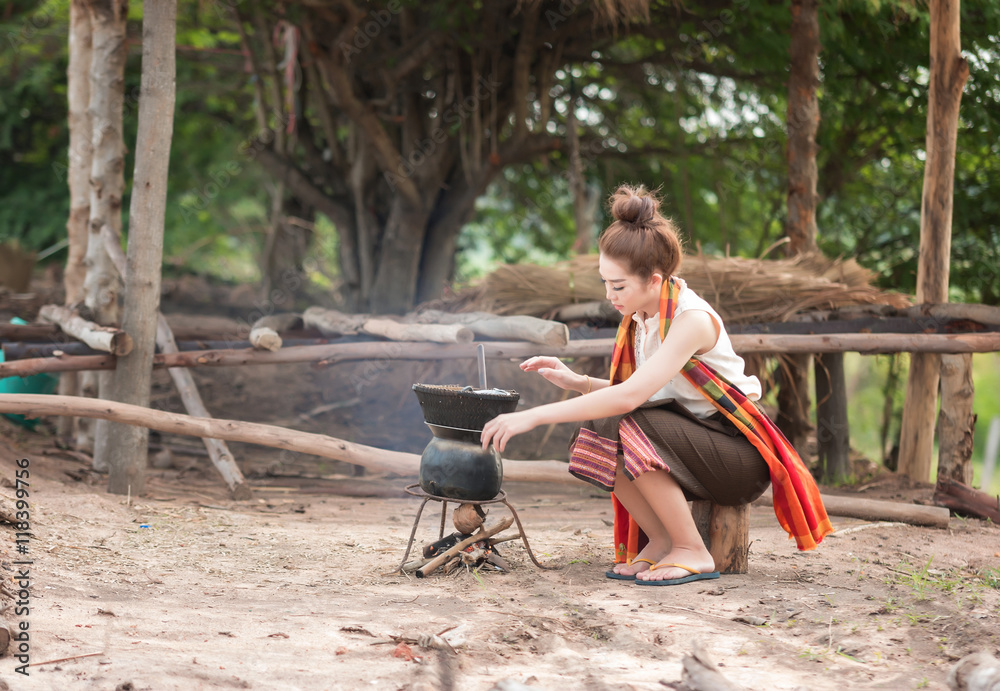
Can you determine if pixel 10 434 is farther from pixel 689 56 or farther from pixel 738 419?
pixel 689 56

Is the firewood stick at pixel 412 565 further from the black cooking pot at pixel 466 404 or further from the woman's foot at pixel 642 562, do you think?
the woman's foot at pixel 642 562

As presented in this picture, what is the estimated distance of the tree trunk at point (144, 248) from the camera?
4.78 m

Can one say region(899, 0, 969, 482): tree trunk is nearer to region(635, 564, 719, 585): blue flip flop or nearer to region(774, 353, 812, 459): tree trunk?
region(774, 353, 812, 459): tree trunk

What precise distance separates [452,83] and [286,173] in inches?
78.5

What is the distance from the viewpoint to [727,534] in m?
3.11

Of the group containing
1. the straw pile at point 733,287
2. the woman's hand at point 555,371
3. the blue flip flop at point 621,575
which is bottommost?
the blue flip flop at point 621,575

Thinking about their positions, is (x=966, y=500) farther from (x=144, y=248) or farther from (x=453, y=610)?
(x=144, y=248)

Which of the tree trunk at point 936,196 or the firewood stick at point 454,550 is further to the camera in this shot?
the tree trunk at point 936,196

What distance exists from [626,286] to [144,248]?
3273mm

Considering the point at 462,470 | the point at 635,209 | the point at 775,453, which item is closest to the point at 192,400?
the point at 462,470

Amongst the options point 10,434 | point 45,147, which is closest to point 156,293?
point 10,434

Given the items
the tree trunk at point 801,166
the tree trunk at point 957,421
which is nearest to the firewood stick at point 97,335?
the tree trunk at point 801,166

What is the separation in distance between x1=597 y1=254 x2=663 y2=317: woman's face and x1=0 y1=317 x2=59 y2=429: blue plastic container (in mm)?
4488

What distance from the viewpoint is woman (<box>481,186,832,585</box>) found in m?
2.81
